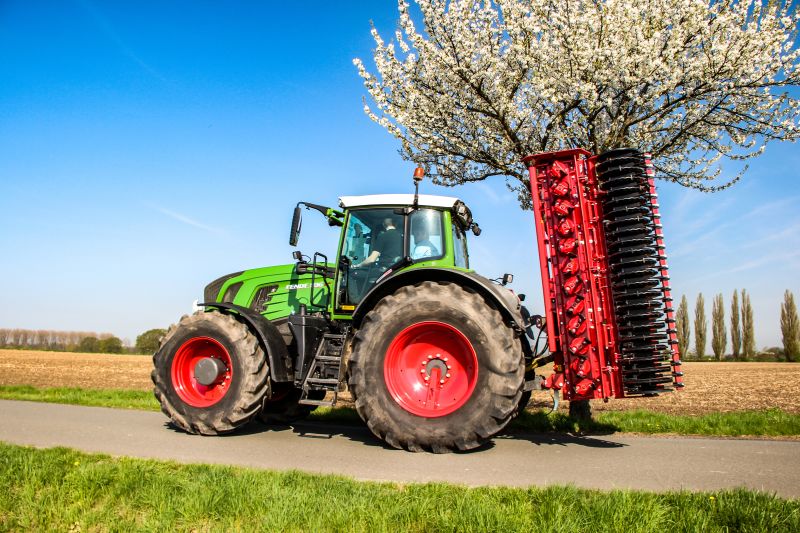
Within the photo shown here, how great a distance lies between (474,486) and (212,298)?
5547 mm

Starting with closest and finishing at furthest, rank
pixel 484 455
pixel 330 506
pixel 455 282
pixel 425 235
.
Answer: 1. pixel 330 506
2. pixel 484 455
3. pixel 455 282
4. pixel 425 235

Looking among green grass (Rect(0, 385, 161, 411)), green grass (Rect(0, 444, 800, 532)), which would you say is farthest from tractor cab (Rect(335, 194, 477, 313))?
green grass (Rect(0, 385, 161, 411))

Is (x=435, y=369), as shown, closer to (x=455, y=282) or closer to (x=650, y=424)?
(x=455, y=282)

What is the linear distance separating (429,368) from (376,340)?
25.6 inches

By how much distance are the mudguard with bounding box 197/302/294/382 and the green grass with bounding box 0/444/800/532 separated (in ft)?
7.37

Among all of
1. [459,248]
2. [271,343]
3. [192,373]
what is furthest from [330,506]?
[459,248]

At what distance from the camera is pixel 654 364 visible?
571cm

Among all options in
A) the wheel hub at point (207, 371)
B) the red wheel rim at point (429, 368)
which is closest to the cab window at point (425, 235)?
the red wheel rim at point (429, 368)

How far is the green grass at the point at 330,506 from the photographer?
10.5 feet

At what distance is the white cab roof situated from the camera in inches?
271

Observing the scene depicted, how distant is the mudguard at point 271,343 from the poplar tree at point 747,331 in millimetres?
61846

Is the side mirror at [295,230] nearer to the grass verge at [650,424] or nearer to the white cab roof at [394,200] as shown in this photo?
the white cab roof at [394,200]

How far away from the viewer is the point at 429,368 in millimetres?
6031

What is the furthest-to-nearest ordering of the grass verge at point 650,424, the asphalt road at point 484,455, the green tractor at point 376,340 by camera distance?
the grass verge at point 650,424 → the green tractor at point 376,340 → the asphalt road at point 484,455
